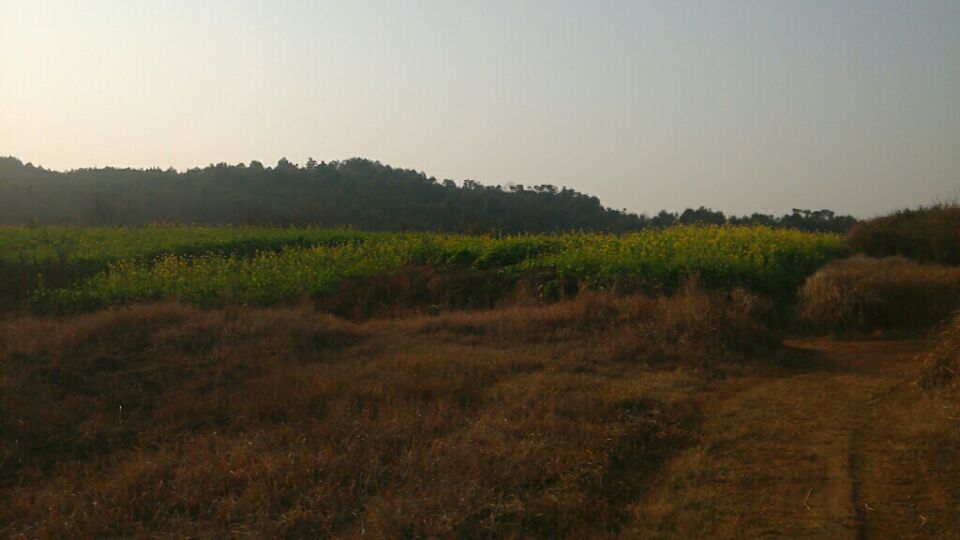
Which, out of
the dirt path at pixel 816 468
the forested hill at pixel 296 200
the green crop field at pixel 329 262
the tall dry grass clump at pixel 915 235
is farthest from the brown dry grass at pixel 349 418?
the forested hill at pixel 296 200

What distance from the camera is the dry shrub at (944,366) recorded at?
778 centimetres

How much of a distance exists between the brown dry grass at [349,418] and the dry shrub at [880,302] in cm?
162

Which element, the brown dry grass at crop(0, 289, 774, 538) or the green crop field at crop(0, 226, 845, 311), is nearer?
the brown dry grass at crop(0, 289, 774, 538)

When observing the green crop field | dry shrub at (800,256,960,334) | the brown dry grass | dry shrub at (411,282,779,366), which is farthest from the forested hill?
the brown dry grass

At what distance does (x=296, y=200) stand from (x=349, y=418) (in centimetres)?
4043

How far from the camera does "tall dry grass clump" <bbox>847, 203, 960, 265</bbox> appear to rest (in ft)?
57.1

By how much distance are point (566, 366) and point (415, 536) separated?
4.65 meters

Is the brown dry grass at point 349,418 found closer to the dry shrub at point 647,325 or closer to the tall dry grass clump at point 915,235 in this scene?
the dry shrub at point 647,325

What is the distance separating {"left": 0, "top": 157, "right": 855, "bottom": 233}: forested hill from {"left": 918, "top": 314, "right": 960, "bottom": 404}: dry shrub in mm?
25994

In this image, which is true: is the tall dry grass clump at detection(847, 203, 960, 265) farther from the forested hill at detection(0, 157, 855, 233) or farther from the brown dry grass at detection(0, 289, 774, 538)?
the forested hill at detection(0, 157, 855, 233)

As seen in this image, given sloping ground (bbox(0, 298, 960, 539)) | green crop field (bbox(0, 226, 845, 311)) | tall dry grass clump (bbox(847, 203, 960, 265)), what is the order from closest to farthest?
1. sloping ground (bbox(0, 298, 960, 539))
2. green crop field (bbox(0, 226, 845, 311))
3. tall dry grass clump (bbox(847, 203, 960, 265))

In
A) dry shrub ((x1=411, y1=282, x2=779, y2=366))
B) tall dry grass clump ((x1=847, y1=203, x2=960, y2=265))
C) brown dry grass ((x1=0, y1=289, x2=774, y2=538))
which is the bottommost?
→ brown dry grass ((x1=0, y1=289, x2=774, y2=538))

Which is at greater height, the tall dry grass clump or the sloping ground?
the tall dry grass clump

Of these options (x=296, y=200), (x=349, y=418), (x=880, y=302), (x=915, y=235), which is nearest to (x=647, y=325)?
(x=880, y=302)
